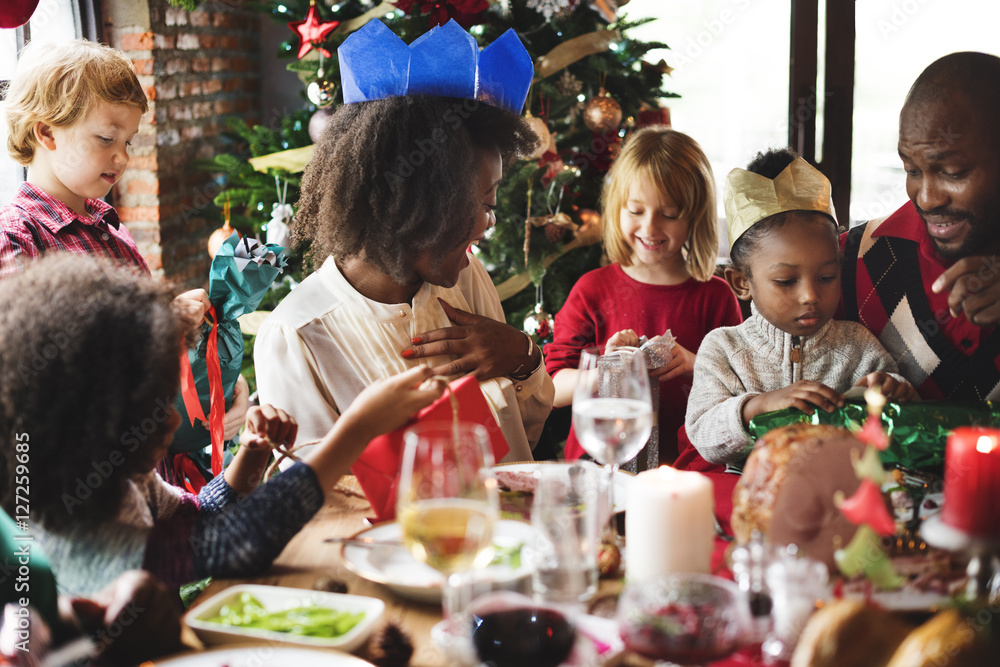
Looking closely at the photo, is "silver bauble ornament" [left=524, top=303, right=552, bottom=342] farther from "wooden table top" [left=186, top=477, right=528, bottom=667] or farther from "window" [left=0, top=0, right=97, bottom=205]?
"window" [left=0, top=0, right=97, bottom=205]

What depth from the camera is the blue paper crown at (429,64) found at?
1.60m

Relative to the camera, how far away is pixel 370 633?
85 cm

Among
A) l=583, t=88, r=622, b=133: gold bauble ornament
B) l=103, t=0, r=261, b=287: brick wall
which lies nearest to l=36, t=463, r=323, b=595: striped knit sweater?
l=583, t=88, r=622, b=133: gold bauble ornament

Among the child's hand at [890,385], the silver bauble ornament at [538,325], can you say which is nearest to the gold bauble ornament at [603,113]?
the silver bauble ornament at [538,325]

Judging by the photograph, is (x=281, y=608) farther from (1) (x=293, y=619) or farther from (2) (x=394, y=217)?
(2) (x=394, y=217)

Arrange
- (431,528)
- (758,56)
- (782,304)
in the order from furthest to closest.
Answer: (758,56), (782,304), (431,528)

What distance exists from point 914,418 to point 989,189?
1.54ft

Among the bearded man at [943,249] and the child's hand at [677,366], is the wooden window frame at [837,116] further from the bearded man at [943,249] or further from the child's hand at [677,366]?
the child's hand at [677,366]

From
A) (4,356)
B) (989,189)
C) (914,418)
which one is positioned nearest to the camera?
(4,356)

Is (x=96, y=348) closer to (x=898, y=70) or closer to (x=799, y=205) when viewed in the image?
(x=799, y=205)

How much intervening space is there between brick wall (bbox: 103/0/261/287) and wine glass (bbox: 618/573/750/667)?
2.91m

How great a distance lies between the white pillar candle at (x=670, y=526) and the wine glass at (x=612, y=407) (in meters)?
0.15

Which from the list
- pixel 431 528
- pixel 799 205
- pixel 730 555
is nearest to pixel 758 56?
pixel 799 205

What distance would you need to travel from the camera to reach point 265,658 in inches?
32.3
